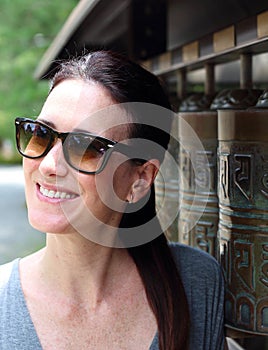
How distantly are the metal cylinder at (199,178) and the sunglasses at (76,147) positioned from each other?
0.34 m

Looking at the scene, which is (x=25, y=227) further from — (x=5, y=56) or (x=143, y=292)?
(x=143, y=292)

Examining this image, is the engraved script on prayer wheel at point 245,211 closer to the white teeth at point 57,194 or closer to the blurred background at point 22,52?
the white teeth at point 57,194

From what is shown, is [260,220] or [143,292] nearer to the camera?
[260,220]

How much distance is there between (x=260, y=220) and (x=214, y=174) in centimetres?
29

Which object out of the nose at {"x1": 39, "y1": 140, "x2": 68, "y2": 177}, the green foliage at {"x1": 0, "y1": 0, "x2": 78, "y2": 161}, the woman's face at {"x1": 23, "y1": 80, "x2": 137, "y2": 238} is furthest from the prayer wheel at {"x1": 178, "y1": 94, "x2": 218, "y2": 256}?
the green foliage at {"x1": 0, "y1": 0, "x2": 78, "y2": 161}

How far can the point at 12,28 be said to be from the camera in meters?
13.2

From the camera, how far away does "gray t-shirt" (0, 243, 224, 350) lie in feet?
4.91

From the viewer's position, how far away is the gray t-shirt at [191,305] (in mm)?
1496

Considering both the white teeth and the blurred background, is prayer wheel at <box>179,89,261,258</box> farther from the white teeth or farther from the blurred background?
the blurred background

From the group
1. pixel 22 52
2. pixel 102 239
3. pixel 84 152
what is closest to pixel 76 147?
pixel 84 152

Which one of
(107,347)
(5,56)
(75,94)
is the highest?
(5,56)

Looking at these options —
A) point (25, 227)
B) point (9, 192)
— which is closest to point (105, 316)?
point (25, 227)

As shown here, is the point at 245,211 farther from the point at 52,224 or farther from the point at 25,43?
the point at 25,43

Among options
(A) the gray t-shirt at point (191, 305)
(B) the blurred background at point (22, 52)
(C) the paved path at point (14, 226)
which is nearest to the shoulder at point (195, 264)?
(A) the gray t-shirt at point (191, 305)
